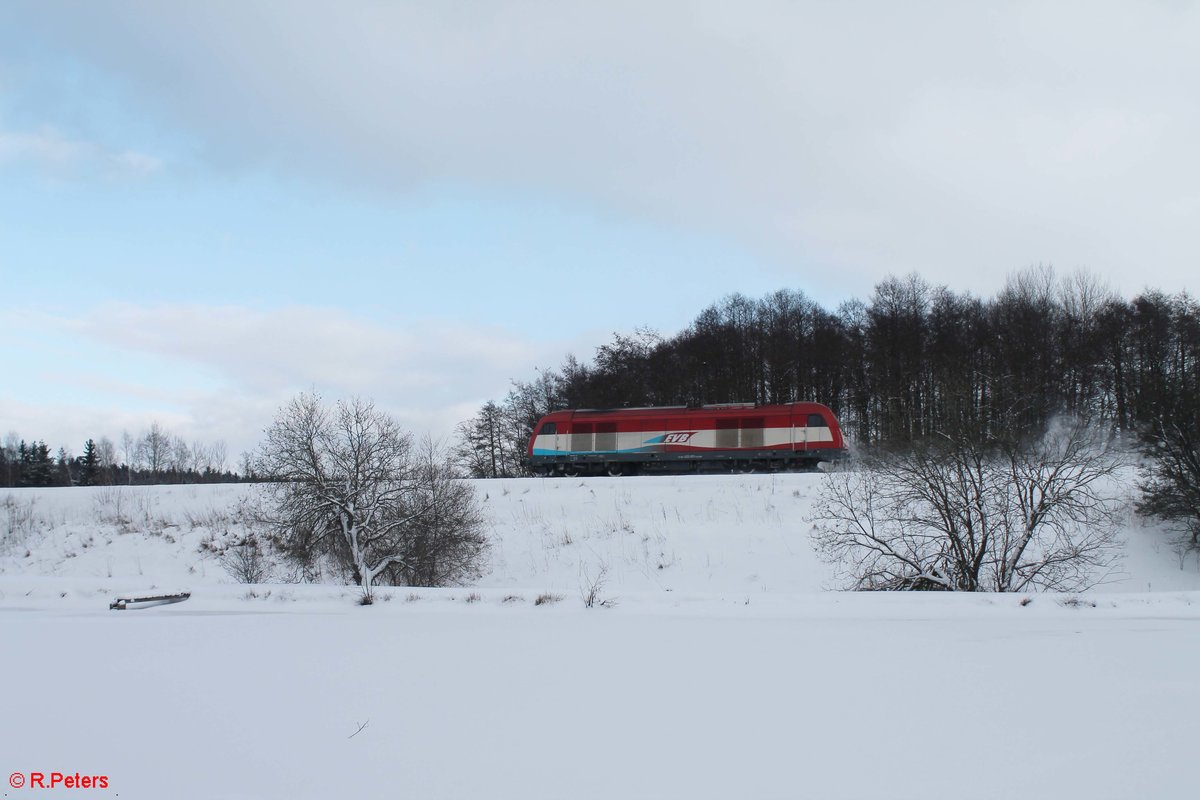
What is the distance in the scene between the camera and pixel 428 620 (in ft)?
28.1

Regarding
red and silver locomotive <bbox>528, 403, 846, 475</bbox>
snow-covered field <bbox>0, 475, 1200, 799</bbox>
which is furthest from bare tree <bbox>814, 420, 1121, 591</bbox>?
red and silver locomotive <bbox>528, 403, 846, 475</bbox>

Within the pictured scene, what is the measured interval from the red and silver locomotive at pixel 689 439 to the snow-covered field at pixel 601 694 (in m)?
20.0

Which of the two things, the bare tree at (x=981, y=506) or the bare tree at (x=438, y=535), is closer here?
the bare tree at (x=981, y=506)

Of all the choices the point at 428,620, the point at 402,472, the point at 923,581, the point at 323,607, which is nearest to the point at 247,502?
the point at 402,472

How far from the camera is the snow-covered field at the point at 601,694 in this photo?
457cm

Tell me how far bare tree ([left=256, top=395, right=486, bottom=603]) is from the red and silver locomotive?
13318mm

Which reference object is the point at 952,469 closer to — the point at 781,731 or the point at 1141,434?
the point at 781,731

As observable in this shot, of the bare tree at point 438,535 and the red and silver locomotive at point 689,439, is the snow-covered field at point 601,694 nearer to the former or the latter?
the bare tree at point 438,535

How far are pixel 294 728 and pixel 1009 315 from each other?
51.1 metres

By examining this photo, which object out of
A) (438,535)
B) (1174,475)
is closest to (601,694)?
(438,535)

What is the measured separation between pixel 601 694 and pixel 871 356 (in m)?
46.7

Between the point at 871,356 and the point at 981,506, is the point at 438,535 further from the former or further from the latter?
the point at 871,356

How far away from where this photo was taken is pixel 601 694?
580 centimetres

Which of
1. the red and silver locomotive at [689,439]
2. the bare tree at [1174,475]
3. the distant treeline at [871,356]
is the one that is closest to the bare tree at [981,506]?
the bare tree at [1174,475]
